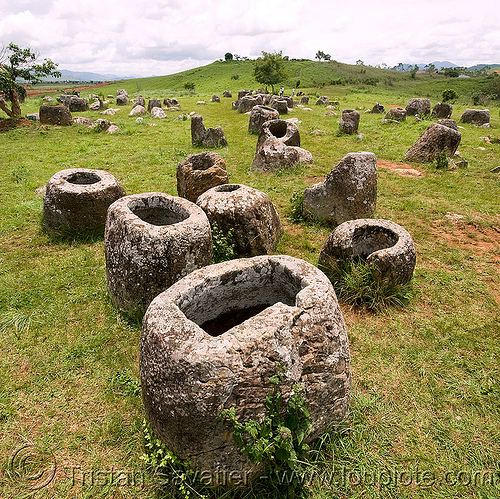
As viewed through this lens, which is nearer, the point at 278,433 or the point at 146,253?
the point at 278,433

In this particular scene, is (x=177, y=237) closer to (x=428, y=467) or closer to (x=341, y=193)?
(x=428, y=467)

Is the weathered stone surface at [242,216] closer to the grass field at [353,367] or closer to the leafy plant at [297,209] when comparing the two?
the grass field at [353,367]

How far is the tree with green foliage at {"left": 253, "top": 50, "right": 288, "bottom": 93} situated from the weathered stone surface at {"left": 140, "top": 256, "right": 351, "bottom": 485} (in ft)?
132

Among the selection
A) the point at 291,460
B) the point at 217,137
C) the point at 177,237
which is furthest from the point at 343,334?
the point at 217,137

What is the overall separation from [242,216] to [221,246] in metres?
0.64

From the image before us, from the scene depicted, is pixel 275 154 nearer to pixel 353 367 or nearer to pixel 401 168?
pixel 401 168

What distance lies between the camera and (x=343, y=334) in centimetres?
335

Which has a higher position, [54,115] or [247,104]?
[247,104]

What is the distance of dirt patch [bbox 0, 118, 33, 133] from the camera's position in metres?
17.9

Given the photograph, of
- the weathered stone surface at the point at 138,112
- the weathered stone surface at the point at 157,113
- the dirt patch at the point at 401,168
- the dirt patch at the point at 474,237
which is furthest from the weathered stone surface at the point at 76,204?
the weathered stone surface at the point at 138,112

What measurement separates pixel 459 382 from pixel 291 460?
257 centimetres

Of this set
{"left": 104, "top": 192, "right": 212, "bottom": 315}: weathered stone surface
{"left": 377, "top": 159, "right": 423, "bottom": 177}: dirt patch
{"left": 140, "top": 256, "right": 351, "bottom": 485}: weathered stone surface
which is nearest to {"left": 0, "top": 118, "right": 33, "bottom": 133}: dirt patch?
{"left": 104, "top": 192, "right": 212, "bottom": 315}: weathered stone surface

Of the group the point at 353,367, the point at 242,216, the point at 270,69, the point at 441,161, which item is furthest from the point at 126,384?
the point at 270,69

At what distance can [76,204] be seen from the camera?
22.6 ft
